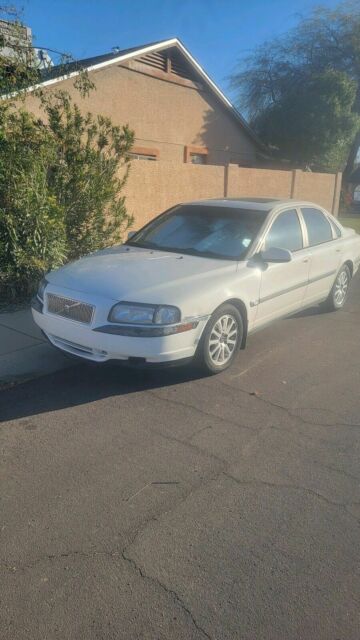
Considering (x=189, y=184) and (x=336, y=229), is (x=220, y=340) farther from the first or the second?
(x=189, y=184)

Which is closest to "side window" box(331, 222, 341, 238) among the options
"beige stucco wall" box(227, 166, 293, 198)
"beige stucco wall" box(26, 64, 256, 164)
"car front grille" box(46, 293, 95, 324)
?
"car front grille" box(46, 293, 95, 324)

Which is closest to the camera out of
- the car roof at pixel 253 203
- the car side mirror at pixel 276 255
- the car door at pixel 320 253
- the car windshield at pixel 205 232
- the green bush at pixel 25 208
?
the car side mirror at pixel 276 255

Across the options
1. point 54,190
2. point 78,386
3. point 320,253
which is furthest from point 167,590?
point 54,190

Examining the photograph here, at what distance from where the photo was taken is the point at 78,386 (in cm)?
439

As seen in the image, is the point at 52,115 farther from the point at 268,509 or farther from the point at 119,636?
the point at 119,636

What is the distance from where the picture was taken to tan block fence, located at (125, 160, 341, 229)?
9.31 meters

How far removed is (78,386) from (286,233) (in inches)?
112

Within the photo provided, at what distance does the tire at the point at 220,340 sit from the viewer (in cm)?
436

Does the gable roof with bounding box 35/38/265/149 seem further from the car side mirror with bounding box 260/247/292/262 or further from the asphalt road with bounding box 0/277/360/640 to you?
the asphalt road with bounding box 0/277/360/640

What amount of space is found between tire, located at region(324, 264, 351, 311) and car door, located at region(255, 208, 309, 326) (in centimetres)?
108

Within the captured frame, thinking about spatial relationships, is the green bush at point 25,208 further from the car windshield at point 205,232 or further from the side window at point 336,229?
the side window at point 336,229

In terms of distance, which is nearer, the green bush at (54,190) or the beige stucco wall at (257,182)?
the green bush at (54,190)

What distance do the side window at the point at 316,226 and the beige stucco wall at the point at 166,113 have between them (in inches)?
300

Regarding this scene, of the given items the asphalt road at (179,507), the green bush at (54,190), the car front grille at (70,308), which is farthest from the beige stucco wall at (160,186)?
the asphalt road at (179,507)
